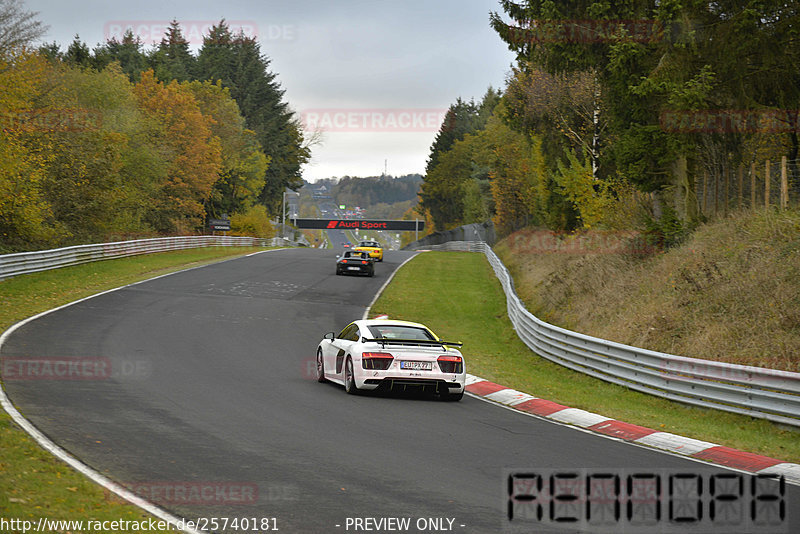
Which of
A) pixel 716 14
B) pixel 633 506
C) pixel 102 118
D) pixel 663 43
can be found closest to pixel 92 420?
pixel 633 506

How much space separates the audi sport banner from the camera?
386 ft

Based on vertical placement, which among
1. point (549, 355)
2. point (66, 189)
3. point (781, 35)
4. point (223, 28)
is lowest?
point (549, 355)

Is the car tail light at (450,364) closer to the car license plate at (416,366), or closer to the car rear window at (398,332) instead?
the car license plate at (416,366)

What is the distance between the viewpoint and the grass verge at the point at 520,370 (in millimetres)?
11656

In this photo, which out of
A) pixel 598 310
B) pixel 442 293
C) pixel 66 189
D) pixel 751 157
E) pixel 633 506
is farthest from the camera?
pixel 66 189

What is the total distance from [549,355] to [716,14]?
38.0ft

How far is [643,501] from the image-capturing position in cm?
718

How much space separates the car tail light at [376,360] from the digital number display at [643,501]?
5018mm

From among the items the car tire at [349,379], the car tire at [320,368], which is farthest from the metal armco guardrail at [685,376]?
the car tire at [320,368]

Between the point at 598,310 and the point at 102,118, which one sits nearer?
the point at 598,310

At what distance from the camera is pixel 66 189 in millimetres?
43719

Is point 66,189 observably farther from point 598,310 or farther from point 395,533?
point 395,533

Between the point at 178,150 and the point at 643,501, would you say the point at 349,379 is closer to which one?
the point at 643,501

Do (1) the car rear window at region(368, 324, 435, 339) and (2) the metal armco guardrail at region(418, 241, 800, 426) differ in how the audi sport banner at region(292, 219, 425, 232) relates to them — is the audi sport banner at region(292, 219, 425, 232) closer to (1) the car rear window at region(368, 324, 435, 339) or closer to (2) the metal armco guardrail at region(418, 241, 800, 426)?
(2) the metal armco guardrail at region(418, 241, 800, 426)
